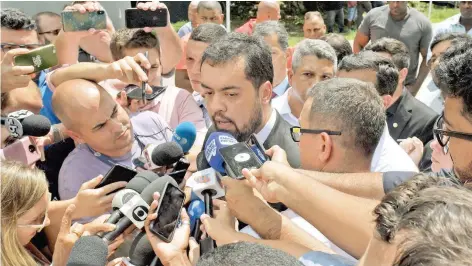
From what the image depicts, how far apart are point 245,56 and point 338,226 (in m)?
1.21

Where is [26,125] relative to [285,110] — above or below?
above

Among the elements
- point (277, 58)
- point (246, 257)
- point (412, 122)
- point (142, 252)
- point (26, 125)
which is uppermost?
point (246, 257)

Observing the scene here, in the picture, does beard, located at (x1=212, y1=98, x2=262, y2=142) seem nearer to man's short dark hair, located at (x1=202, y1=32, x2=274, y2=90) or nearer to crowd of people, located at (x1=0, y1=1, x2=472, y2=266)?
crowd of people, located at (x1=0, y1=1, x2=472, y2=266)

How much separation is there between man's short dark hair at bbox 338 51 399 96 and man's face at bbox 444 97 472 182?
1591 millimetres

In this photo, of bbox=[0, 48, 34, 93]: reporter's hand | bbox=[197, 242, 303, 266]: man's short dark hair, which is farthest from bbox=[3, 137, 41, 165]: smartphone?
bbox=[197, 242, 303, 266]: man's short dark hair

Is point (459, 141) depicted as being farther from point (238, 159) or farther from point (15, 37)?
point (15, 37)

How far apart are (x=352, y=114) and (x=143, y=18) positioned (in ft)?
6.41

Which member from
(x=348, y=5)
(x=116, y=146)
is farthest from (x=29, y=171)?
(x=348, y=5)

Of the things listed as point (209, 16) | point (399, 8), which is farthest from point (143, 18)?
point (399, 8)

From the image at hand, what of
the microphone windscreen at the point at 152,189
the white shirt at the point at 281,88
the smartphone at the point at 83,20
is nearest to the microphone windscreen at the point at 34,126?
the smartphone at the point at 83,20

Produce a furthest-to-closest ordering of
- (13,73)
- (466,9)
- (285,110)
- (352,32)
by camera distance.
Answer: (352,32) → (466,9) → (285,110) → (13,73)

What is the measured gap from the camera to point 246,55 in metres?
2.63

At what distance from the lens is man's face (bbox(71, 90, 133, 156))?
8.67ft

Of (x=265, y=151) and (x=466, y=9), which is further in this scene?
(x=466, y=9)
